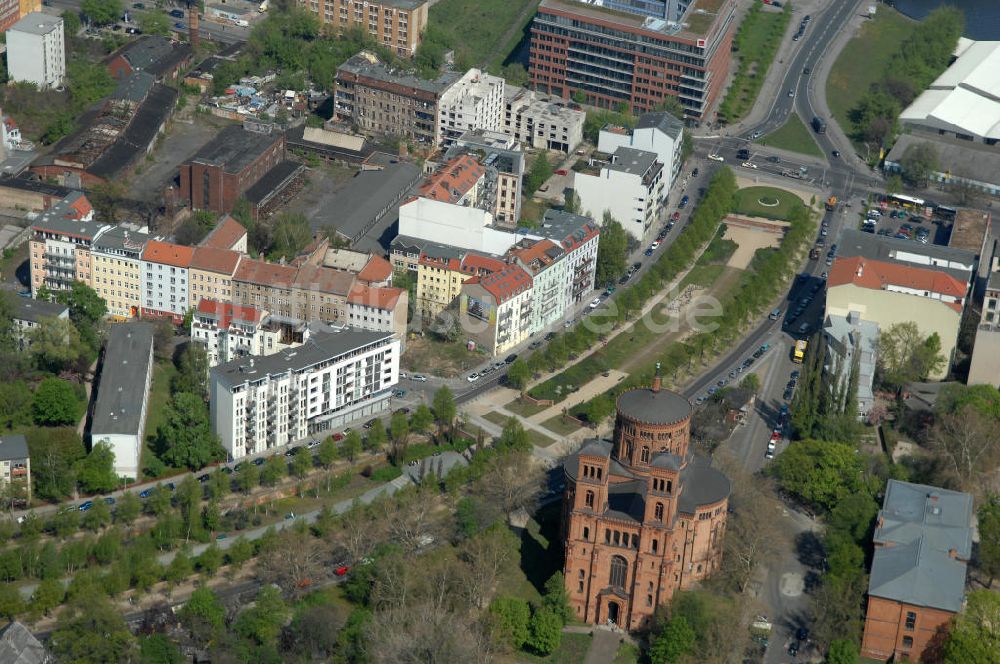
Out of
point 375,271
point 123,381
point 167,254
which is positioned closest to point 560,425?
point 375,271

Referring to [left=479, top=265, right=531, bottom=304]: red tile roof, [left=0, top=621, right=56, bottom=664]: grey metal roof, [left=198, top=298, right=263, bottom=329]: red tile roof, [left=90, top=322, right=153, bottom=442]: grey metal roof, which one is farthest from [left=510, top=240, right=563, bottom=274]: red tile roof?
[left=0, top=621, right=56, bottom=664]: grey metal roof

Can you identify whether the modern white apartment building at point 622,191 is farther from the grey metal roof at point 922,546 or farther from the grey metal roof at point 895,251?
the grey metal roof at point 922,546

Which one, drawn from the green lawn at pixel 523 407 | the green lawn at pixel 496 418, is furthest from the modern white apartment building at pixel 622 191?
the green lawn at pixel 496 418

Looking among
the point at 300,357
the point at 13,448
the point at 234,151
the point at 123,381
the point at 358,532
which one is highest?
the point at 234,151

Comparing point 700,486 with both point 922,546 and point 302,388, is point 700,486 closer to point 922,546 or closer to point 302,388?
point 922,546

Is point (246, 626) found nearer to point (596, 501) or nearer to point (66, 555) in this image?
point (66, 555)

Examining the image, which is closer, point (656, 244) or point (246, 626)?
point (246, 626)

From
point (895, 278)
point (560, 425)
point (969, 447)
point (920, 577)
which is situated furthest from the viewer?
Result: point (895, 278)

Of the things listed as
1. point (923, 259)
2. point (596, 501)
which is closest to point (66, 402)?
point (596, 501)

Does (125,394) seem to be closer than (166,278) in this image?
Yes
